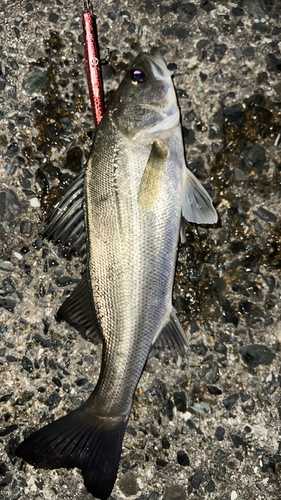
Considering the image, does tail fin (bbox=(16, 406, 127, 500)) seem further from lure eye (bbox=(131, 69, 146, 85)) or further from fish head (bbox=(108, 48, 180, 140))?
lure eye (bbox=(131, 69, 146, 85))

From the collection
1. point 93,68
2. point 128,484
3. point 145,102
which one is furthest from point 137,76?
point 128,484

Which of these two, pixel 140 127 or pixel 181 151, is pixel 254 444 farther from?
pixel 140 127

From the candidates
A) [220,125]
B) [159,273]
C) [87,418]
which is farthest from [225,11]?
[87,418]

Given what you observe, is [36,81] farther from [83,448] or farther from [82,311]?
[83,448]

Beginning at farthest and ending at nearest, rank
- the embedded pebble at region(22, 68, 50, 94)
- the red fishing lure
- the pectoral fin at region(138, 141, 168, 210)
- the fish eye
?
the embedded pebble at region(22, 68, 50, 94) < the red fishing lure < the fish eye < the pectoral fin at region(138, 141, 168, 210)

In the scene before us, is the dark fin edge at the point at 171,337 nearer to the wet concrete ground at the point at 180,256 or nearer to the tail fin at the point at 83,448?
the wet concrete ground at the point at 180,256

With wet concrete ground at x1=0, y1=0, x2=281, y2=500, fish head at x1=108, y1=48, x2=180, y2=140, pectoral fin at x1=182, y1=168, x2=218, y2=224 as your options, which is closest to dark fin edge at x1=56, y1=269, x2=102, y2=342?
wet concrete ground at x1=0, y1=0, x2=281, y2=500
